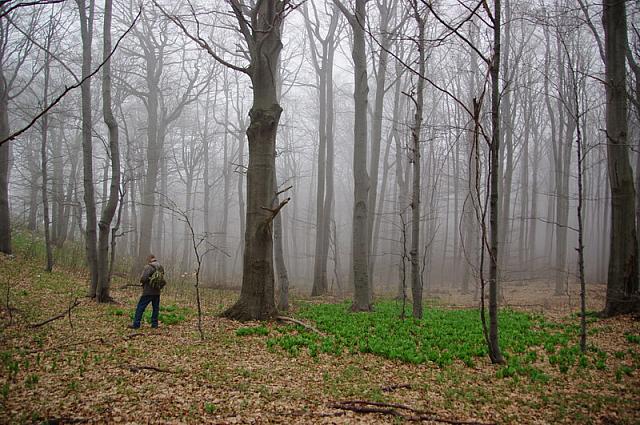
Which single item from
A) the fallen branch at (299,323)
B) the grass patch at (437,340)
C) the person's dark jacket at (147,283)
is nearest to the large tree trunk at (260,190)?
the fallen branch at (299,323)

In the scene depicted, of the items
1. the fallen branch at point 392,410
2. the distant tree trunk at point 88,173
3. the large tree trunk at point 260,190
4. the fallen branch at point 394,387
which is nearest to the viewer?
the fallen branch at point 392,410

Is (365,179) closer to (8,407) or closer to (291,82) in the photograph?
(8,407)

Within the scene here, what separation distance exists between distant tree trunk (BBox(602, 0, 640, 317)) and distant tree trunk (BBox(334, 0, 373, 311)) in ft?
19.8

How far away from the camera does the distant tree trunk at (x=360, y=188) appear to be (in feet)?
37.5

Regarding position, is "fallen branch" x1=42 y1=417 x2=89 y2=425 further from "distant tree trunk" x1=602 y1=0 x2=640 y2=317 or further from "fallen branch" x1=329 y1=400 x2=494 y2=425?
"distant tree trunk" x1=602 y1=0 x2=640 y2=317

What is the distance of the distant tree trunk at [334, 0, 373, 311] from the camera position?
11.4 meters

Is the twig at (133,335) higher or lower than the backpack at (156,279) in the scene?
lower

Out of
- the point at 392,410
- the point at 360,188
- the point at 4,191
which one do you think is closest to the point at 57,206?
the point at 4,191

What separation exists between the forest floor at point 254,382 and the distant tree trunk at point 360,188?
3.92 metres

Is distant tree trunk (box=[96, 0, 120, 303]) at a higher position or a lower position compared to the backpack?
higher

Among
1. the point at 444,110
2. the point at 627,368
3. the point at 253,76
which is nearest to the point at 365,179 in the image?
the point at 253,76

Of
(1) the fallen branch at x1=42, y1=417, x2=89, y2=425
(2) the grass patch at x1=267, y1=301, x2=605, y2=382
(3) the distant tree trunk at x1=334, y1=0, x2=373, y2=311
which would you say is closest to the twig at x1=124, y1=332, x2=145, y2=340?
(2) the grass patch at x1=267, y1=301, x2=605, y2=382

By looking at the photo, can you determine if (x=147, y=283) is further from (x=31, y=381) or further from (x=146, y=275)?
(x=31, y=381)

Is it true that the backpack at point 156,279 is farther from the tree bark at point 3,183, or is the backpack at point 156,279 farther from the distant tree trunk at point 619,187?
the distant tree trunk at point 619,187
